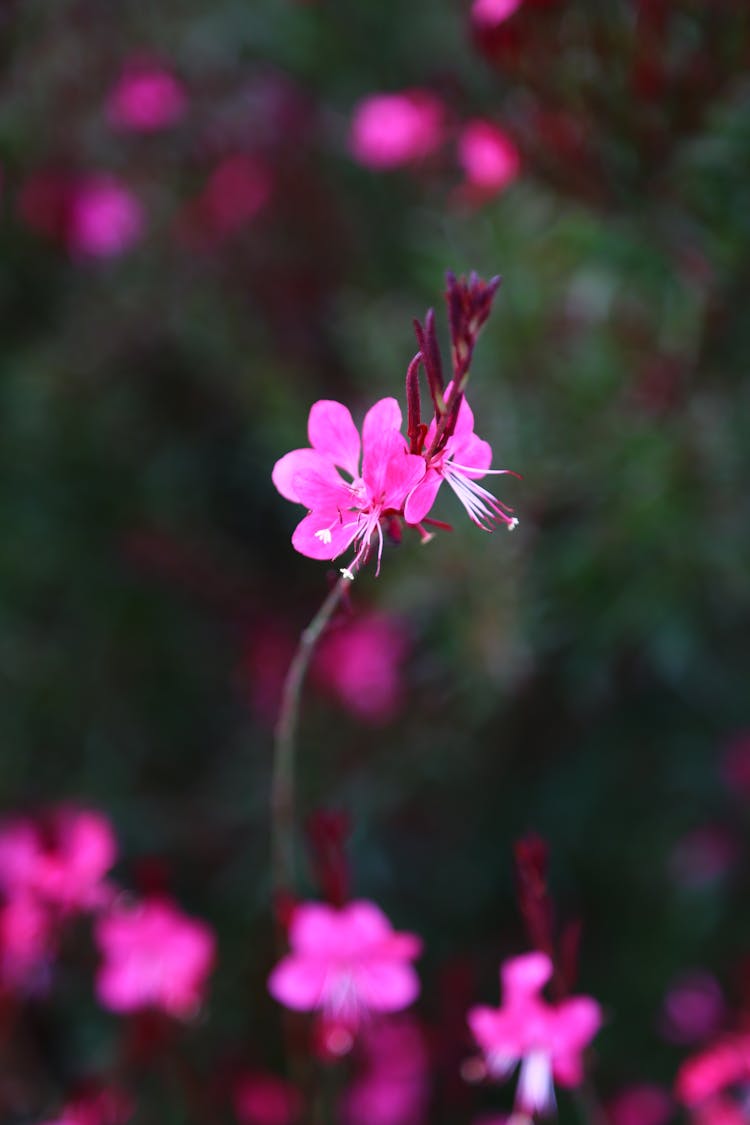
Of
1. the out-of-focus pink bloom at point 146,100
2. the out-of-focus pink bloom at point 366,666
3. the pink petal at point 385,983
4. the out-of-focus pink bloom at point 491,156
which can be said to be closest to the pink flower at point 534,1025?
the pink petal at point 385,983

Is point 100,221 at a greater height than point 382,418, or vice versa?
point 100,221

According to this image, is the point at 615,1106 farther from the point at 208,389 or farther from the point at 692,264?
the point at 208,389

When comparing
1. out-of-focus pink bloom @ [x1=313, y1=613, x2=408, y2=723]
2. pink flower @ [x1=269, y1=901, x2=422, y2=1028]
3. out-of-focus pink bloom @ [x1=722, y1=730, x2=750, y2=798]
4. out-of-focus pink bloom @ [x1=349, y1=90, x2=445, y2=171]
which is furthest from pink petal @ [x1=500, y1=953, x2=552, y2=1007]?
out-of-focus pink bloom @ [x1=349, y1=90, x2=445, y2=171]

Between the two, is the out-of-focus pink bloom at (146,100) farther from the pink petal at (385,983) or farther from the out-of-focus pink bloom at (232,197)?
the pink petal at (385,983)

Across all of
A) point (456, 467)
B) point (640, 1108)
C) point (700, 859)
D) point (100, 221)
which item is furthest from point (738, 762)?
point (100, 221)

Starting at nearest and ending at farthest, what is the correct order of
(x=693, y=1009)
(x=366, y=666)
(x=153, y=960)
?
(x=153, y=960)
(x=693, y=1009)
(x=366, y=666)

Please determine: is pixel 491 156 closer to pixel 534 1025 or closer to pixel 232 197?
pixel 232 197

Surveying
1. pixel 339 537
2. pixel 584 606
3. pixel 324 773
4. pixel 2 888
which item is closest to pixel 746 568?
pixel 584 606

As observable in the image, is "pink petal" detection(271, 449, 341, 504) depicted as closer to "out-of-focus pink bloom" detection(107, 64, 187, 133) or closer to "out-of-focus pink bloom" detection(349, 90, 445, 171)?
"out-of-focus pink bloom" detection(349, 90, 445, 171)
